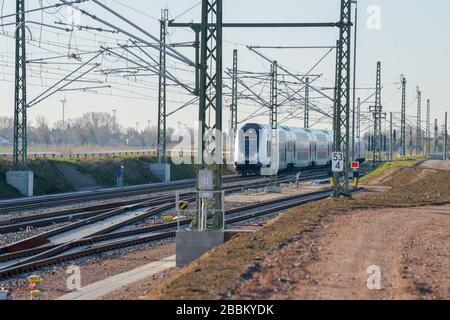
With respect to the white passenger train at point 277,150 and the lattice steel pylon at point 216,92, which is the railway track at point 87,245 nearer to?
the lattice steel pylon at point 216,92

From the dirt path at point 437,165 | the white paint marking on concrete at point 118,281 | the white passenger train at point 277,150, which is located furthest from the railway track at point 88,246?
the dirt path at point 437,165

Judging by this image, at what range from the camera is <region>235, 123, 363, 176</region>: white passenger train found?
2237 inches

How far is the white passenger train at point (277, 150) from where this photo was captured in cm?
5681

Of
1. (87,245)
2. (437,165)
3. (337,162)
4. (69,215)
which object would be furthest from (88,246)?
(437,165)

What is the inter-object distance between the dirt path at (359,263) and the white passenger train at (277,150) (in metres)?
28.4

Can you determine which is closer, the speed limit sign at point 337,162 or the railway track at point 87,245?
the railway track at point 87,245

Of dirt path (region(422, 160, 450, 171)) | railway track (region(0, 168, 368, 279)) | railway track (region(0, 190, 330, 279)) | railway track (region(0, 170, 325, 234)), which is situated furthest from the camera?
dirt path (region(422, 160, 450, 171))

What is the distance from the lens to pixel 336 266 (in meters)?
15.5

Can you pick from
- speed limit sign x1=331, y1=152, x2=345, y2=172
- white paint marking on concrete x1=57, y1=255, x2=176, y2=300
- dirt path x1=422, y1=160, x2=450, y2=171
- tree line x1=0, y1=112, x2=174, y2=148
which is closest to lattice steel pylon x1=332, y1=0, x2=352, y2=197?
speed limit sign x1=331, y1=152, x2=345, y2=172

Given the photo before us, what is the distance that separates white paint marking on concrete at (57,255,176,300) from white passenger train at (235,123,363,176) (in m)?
29.7

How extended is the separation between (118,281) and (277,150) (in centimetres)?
3927

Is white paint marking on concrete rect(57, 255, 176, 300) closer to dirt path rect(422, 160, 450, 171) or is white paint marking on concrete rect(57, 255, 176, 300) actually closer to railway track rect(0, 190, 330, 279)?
railway track rect(0, 190, 330, 279)

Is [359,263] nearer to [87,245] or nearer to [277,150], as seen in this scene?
[87,245]
